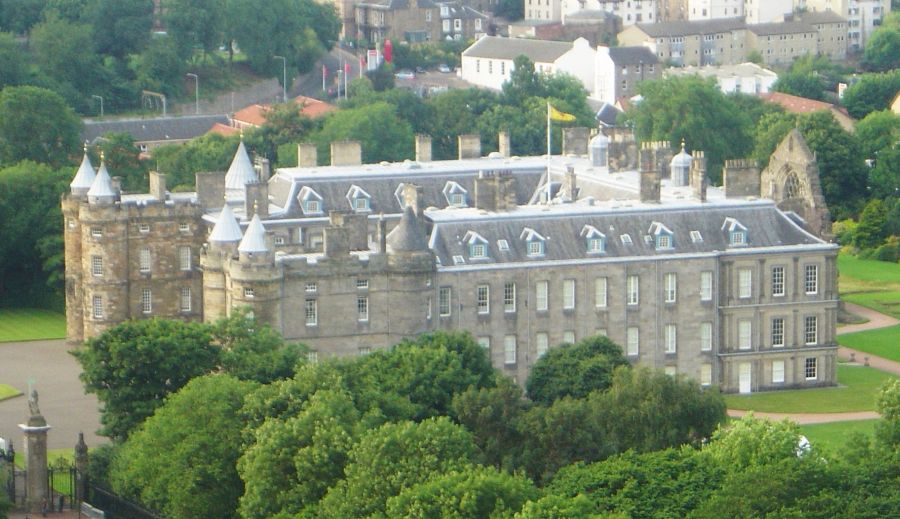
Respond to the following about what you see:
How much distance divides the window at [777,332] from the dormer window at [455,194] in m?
17.0

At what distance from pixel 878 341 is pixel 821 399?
14.7 m

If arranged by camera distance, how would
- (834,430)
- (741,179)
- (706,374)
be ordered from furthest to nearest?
(741,179)
(706,374)
(834,430)

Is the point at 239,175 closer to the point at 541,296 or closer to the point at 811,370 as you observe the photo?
the point at 541,296

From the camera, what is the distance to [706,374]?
13325cm

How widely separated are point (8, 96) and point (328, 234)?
5640 cm

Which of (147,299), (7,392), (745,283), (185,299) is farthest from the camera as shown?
(185,299)

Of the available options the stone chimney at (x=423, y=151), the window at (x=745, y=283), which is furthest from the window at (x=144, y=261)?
the window at (x=745, y=283)

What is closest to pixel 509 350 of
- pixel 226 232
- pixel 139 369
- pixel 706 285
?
pixel 706 285

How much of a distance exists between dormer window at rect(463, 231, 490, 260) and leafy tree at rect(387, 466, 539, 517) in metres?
32.2

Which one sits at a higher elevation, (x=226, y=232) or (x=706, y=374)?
(x=226, y=232)

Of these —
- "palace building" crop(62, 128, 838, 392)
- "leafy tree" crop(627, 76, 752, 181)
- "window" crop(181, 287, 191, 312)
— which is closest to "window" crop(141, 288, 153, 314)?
"palace building" crop(62, 128, 838, 392)

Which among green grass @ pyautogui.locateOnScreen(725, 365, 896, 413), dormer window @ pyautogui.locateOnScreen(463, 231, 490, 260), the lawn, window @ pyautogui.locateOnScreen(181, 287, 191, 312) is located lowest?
green grass @ pyautogui.locateOnScreen(725, 365, 896, 413)

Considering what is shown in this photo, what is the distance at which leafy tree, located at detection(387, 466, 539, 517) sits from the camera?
9575cm

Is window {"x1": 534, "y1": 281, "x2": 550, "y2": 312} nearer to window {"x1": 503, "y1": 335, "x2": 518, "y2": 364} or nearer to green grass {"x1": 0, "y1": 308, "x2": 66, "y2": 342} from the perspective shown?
window {"x1": 503, "y1": 335, "x2": 518, "y2": 364}
